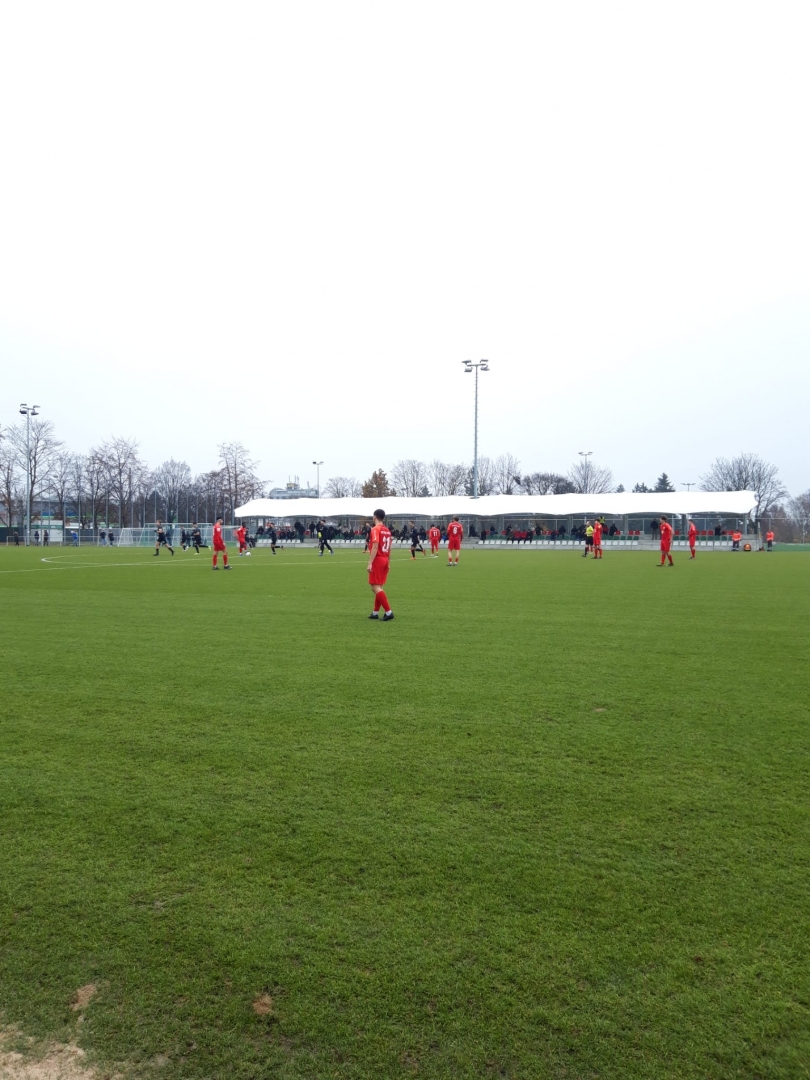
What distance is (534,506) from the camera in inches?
Result: 2338

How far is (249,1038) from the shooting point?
8.25 ft

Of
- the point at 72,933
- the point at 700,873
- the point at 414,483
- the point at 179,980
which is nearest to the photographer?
the point at 179,980

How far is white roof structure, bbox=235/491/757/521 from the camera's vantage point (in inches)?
2120

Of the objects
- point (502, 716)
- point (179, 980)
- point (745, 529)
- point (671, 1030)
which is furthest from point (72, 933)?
point (745, 529)

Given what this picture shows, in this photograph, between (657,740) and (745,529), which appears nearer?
(657,740)

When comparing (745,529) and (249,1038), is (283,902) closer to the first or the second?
(249,1038)

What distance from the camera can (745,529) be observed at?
52.8 m

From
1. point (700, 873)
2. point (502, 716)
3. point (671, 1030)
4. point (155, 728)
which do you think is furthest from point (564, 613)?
point (671, 1030)

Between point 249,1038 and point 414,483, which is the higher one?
point 414,483

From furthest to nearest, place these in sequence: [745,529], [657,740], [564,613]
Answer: [745,529]
[564,613]
[657,740]

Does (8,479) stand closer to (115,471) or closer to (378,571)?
(115,471)

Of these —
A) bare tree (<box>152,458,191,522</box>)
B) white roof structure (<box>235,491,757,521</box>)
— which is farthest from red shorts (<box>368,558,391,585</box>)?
bare tree (<box>152,458,191,522</box>)

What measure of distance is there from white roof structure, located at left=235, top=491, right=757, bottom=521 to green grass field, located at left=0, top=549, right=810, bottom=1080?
46236 mm

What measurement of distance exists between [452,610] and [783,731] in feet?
27.8
